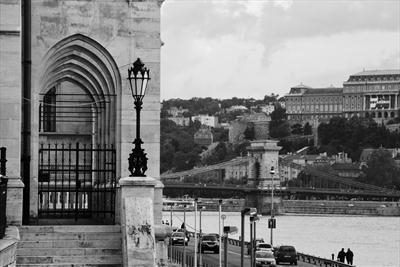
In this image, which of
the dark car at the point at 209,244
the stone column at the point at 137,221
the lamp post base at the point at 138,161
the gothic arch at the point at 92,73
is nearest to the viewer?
the stone column at the point at 137,221

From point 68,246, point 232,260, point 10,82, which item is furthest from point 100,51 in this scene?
point 232,260

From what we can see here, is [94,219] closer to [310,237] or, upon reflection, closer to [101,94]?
[101,94]

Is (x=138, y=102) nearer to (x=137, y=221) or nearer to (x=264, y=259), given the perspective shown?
(x=137, y=221)

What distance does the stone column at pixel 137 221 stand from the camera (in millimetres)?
21938

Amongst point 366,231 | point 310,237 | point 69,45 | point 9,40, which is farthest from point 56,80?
point 366,231

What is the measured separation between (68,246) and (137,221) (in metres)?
0.99

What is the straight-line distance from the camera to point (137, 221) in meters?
22.6

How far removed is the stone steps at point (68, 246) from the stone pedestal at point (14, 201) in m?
0.18

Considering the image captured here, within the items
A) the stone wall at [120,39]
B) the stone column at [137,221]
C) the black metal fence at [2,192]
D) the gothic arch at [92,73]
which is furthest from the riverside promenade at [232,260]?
the black metal fence at [2,192]

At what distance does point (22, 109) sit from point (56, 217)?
11.6 feet

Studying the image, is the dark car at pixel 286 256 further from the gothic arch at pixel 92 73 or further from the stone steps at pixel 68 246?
the stone steps at pixel 68 246

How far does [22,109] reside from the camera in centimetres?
2519

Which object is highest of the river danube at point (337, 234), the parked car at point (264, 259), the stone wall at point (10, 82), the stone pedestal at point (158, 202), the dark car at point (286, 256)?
the stone wall at point (10, 82)

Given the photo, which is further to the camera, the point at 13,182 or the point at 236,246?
the point at 236,246
